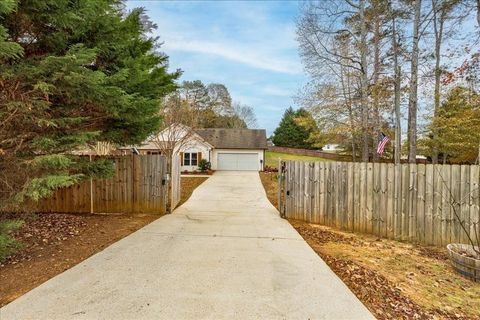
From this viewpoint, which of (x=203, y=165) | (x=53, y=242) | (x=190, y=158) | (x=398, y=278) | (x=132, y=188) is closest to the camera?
(x=398, y=278)

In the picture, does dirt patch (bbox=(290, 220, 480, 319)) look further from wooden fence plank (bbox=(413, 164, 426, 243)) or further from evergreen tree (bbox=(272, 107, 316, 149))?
evergreen tree (bbox=(272, 107, 316, 149))

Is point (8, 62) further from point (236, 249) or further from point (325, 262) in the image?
point (325, 262)

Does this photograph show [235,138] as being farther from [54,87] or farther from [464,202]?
[54,87]

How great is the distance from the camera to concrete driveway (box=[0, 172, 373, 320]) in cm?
286

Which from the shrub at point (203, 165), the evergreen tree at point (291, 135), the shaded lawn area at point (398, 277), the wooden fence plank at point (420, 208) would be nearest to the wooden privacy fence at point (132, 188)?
the shaded lawn area at point (398, 277)

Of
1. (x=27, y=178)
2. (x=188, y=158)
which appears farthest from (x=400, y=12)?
(x=188, y=158)

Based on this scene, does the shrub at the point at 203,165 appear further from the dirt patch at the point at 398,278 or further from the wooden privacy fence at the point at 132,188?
the dirt patch at the point at 398,278

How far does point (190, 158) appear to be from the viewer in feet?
A: 89.5

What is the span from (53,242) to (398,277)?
5562mm

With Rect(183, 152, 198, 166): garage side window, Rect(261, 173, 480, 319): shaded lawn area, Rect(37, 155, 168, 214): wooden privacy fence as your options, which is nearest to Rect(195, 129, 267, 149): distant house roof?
Rect(183, 152, 198, 166): garage side window

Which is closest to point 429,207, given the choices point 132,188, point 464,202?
point 464,202

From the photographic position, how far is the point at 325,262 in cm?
A: 454

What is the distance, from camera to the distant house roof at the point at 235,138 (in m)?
29.5

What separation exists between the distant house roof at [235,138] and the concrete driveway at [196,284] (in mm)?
23795
